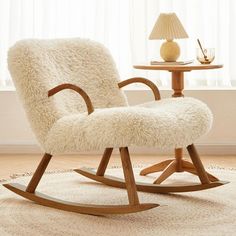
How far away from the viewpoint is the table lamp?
3760 mm

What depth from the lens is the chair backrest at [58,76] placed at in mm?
3016

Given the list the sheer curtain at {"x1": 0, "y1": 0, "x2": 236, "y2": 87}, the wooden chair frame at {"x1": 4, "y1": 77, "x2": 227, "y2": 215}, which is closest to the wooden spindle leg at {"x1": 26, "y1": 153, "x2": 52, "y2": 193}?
the wooden chair frame at {"x1": 4, "y1": 77, "x2": 227, "y2": 215}

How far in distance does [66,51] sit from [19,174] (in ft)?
2.90

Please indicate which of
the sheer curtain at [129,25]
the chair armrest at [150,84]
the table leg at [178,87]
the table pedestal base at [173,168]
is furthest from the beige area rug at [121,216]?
the sheer curtain at [129,25]

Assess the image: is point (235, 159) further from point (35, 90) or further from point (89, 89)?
point (35, 90)

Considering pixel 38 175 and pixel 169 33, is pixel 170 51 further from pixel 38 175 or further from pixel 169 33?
pixel 38 175

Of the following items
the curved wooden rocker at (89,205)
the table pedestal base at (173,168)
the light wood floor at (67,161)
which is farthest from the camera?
the light wood floor at (67,161)

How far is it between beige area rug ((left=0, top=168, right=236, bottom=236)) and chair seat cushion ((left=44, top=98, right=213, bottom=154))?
1.02 feet

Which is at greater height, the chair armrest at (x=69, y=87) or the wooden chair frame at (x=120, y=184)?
the chair armrest at (x=69, y=87)

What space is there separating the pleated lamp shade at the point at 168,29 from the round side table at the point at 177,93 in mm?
210

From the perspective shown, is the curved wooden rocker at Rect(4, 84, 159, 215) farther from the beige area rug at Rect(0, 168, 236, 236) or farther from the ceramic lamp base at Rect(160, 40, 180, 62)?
the ceramic lamp base at Rect(160, 40, 180, 62)

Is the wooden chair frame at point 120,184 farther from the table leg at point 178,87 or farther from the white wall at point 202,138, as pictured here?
the white wall at point 202,138

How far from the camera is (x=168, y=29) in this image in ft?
12.3

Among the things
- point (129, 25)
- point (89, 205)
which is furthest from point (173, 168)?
point (129, 25)
